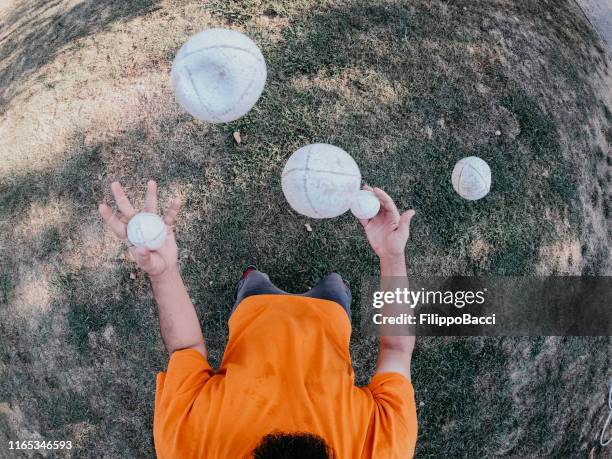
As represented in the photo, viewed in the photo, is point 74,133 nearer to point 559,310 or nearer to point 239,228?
point 239,228

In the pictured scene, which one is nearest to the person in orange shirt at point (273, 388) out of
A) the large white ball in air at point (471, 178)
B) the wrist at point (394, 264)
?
the wrist at point (394, 264)

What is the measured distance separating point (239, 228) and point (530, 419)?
3.04 meters

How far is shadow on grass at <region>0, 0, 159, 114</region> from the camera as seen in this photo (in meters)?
4.15

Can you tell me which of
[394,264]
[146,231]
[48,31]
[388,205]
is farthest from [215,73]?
[48,31]

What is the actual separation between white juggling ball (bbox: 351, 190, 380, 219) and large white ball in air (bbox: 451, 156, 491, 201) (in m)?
1.33

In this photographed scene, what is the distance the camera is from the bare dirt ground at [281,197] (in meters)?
3.75

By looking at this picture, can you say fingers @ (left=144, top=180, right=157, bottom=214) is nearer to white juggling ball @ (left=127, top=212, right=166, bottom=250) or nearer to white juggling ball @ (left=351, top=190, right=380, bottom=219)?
white juggling ball @ (left=127, top=212, right=166, bottom=250)

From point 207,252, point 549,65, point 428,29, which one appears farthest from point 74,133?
point 549,65

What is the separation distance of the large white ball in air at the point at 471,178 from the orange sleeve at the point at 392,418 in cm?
200

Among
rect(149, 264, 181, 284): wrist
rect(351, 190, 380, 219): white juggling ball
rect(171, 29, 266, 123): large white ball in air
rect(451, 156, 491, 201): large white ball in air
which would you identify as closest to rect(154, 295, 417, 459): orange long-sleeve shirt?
rect(149, 264, 181, 284): wrist

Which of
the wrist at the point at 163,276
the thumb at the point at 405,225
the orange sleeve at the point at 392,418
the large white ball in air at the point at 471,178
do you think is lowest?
the large white ball in air at the point at 471,178

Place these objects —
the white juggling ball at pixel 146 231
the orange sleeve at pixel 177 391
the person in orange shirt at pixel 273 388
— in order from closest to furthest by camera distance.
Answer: the person in orange shirt at pixel 273 388 → the orange sleeve at pixel 177 391 → the white juggling ball at pixel 146 231

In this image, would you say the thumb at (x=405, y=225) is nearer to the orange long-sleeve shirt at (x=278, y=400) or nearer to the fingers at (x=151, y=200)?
the orange long-sleeve shirt at (x=278, y=400)

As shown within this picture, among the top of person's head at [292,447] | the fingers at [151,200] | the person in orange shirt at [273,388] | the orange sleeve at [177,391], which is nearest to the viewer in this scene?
the top of person's head at [292,447]
